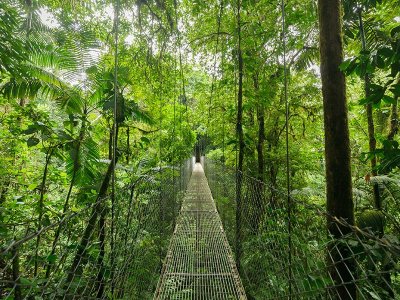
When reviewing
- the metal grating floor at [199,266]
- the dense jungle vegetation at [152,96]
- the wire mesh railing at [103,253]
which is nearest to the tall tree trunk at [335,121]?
the dense jungle vegetation at [152,96]

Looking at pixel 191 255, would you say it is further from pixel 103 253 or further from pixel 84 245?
pixel 103 253

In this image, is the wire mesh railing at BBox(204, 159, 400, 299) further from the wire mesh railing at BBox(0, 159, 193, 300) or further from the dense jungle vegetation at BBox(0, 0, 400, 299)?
the wire mesh railing at BBox(0, 159, 193, 300)

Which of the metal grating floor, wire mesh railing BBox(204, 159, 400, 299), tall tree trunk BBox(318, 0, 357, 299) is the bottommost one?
the metal grating floor

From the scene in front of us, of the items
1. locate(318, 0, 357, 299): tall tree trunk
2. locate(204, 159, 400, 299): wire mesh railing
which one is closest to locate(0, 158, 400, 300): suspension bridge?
locate(204, 159, 400, 299): wire mesh railing

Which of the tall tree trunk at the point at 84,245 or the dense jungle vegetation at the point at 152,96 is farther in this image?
the dense jungle vegetation at the point at 152,96

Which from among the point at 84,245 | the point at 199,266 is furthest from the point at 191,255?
the point at 84,245

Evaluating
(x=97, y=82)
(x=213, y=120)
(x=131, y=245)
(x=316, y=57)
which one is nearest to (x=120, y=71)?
(x=97, y=82)

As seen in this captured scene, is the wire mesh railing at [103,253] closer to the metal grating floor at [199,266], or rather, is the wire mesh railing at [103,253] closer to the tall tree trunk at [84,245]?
the tall tree trunk at [84,245]

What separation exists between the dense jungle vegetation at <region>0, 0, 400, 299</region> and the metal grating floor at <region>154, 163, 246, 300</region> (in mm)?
169

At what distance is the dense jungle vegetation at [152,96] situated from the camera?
158 cm

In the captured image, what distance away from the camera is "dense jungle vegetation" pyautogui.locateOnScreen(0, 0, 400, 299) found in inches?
62.0

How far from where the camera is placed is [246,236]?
235cm

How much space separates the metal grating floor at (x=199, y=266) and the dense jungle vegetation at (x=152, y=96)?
169mm

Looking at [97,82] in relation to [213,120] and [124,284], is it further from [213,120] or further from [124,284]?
[213,120]
